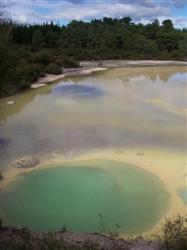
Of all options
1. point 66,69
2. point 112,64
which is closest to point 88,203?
point 66,69

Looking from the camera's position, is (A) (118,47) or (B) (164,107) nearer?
(B) (164,107)

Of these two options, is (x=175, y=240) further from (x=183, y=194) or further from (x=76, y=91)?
(x=76, y=91)

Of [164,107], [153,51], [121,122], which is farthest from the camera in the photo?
[153,51]

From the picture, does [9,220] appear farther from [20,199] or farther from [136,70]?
[136,70]

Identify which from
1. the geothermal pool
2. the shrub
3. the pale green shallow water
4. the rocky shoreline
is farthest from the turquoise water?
the shrub

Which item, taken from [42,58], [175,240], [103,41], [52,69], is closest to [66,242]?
[175,240]

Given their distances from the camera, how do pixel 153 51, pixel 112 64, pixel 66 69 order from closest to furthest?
pixel 66 69, pixel 112 64, pixel 153 51
